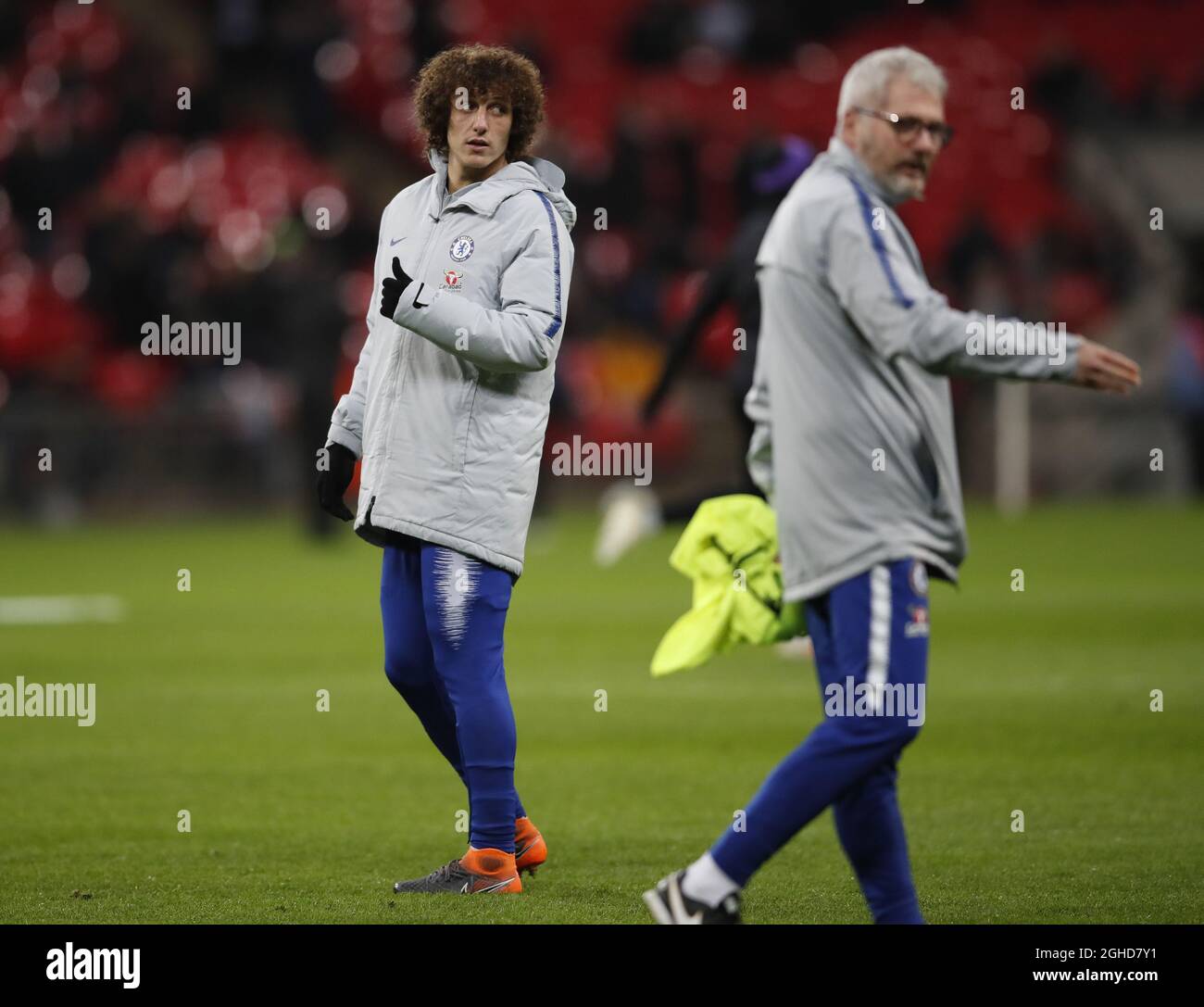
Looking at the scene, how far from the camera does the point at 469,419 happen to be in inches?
237

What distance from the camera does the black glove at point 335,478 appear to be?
6.34 meters

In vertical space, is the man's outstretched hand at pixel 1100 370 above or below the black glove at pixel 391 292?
below

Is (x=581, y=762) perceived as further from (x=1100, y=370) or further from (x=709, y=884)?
(x=1100, y=370)

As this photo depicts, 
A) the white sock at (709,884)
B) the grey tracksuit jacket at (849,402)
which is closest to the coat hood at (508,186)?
the grey tracksuit jacket at (849,402)

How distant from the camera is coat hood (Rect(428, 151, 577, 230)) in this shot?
6047 mm

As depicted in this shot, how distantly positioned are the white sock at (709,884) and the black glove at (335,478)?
174 centimetres

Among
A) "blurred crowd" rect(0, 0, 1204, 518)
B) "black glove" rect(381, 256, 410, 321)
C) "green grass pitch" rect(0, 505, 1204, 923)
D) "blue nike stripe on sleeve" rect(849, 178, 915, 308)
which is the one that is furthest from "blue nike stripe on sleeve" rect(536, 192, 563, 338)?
"blurred crowd" rect(0, 0, 1204, 518)

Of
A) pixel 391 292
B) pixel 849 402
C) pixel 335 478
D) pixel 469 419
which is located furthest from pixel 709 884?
pixel 335 478

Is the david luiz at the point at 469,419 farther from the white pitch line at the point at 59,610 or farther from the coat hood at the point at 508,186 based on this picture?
the white pitch line at the point at 59,610

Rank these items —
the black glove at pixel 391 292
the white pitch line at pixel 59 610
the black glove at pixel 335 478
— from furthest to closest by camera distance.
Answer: the white pitch line at pixel 59 610 → the black glove at pixel 335 478 → the black glove at pixel 391 292

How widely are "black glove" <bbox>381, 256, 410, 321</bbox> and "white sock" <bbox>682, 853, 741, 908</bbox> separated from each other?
1690 mm
